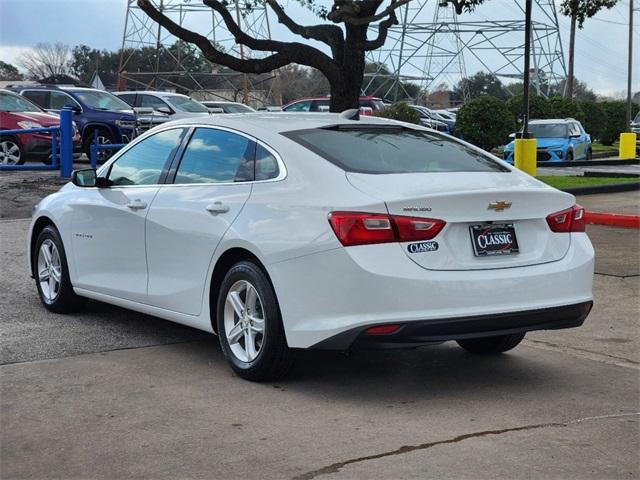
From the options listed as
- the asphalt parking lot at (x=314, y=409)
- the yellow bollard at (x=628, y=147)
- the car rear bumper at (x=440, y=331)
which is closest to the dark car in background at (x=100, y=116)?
the asphalt parking lot at (x=314, y=409)

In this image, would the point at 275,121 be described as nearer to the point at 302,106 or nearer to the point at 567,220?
the point at 567,220

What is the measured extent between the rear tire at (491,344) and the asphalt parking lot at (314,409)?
0.09 metres

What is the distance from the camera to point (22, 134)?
65.8 ft

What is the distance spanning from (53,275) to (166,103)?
63.3ft

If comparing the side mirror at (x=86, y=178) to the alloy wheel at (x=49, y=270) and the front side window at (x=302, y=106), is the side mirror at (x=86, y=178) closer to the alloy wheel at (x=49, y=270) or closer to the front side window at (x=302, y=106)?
the alloy wheel at (x=49, y=270)

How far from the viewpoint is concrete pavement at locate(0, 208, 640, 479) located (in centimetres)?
461

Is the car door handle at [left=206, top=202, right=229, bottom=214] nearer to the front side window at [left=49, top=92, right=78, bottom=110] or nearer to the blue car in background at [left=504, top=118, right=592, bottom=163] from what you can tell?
the front side window at [left=49, top=92, right=78, bottom=110]

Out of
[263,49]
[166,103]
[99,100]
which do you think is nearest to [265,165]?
[263,49]

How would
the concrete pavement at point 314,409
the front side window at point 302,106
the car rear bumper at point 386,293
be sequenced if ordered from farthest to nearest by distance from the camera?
1. the front side window at point 302,106
2. the car rear bumper at point 386,293
3. the concrete pavement at point 314,409

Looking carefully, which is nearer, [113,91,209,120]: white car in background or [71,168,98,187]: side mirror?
[71,168,98,187]: side mirror

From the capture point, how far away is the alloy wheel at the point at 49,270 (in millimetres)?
8148

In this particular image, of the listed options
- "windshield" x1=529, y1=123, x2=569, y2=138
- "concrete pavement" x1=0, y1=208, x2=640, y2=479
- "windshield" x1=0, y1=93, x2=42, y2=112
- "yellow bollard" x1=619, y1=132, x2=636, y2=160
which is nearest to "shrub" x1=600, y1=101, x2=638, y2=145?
"yellow bollard" x1=619, y1=132, x2=636, y2=160

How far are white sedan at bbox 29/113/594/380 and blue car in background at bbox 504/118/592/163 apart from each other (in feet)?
76.4

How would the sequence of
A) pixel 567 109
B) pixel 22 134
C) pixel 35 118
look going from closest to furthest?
1. pixel 22 134
2. pixel 35 118
3. pixel 567 109
